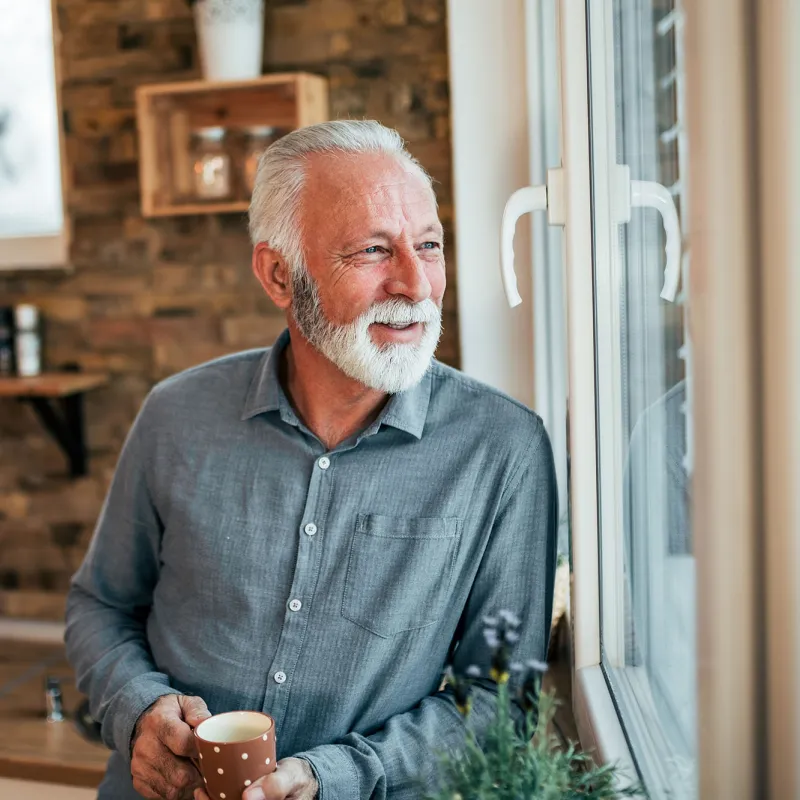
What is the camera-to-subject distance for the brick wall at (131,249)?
95.4 inches

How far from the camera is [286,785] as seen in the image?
1123mm

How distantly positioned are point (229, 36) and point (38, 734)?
172 centimetres

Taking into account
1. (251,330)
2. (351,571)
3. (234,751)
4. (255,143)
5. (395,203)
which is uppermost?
(255,143)

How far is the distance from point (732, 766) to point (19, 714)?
2.14 metres

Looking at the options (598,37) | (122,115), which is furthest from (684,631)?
(122,115)

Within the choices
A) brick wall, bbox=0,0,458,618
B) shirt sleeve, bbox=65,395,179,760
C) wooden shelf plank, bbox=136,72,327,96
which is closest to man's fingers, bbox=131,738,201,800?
shirt sleeve, bbox=65,395,179,760

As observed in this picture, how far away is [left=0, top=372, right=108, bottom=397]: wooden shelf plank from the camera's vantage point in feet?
8.40

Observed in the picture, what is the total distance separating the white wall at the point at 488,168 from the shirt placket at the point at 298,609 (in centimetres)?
87

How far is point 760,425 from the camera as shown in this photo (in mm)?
623

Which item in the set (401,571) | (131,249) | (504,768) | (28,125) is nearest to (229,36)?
(131,249)

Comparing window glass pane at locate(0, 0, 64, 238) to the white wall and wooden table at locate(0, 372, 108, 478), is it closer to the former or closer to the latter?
wooden table at locate(0, 372, 108, 478)

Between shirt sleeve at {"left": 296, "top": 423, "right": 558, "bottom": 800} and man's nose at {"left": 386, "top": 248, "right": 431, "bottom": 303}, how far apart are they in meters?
0.26

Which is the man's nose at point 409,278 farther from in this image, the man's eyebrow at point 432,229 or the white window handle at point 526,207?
the white window handle at point 526,207

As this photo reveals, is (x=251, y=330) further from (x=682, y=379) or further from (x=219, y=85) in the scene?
(x=682, y=379)
